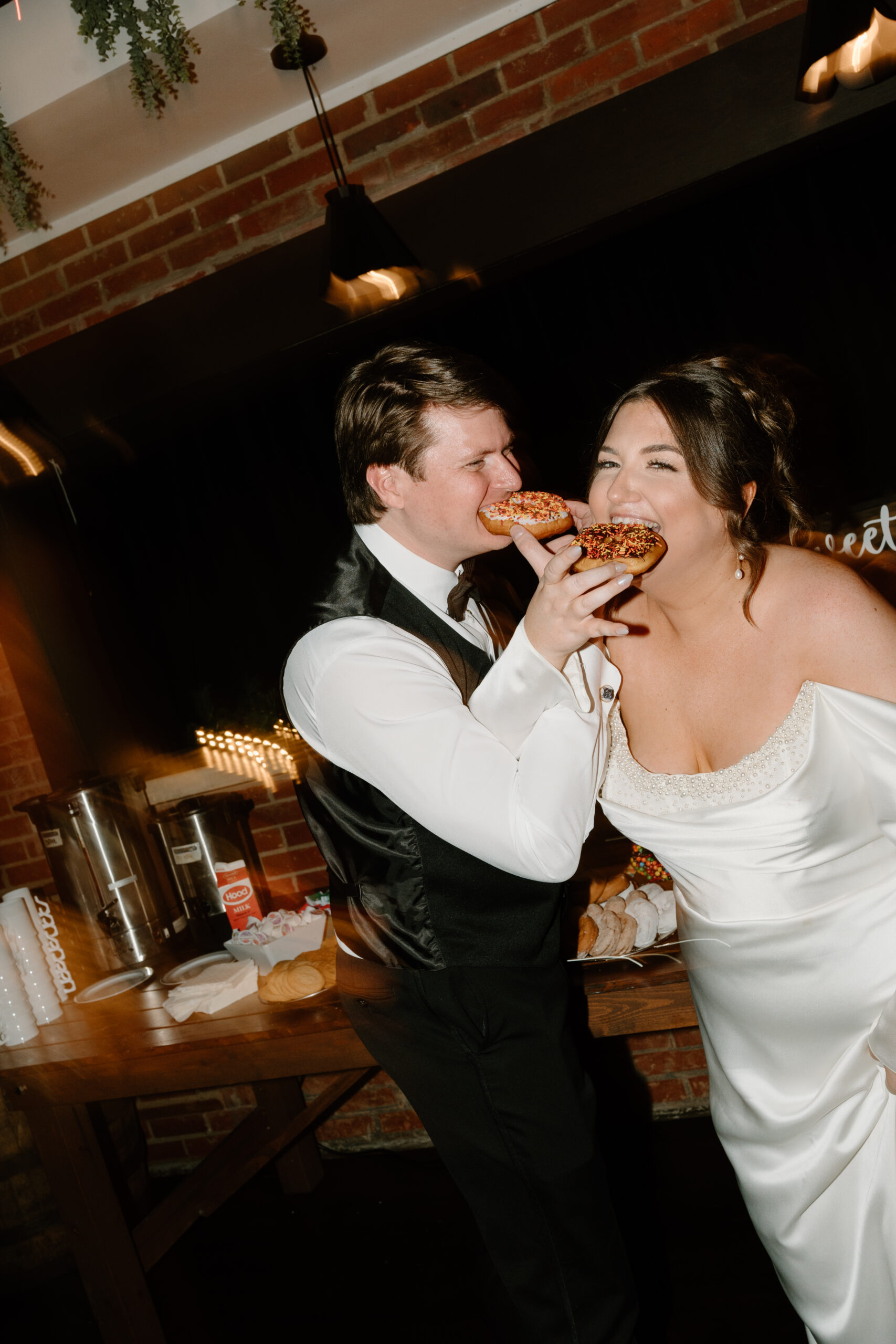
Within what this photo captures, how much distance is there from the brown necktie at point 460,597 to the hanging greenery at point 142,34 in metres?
1.87

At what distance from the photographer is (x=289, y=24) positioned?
7.66 feet

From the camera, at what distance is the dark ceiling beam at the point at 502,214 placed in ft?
7.95

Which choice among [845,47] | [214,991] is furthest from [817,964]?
[845,47]

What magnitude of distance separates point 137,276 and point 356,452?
2009mm

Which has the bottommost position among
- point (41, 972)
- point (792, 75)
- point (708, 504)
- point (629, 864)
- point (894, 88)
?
point (629, 864)

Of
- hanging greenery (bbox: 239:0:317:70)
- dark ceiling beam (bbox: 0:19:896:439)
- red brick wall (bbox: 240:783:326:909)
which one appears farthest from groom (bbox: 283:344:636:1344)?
red brick wall (bbox: 240:783:326:909)

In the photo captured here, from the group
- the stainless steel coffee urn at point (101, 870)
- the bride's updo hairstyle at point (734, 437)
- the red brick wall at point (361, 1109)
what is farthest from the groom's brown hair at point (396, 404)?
the red brick wall at point (361, 1109)

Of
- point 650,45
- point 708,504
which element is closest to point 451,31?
point 650,45

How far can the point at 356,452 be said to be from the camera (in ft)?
6.25

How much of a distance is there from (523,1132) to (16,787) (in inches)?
109

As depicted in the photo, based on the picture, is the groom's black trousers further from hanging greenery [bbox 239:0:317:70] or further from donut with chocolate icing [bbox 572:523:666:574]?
hanging greenery [bbox 239:0:317:70]

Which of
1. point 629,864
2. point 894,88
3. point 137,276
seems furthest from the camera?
point 137,276

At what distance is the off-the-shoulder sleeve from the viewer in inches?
54.7

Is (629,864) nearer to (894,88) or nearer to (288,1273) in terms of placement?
(288,1273)
